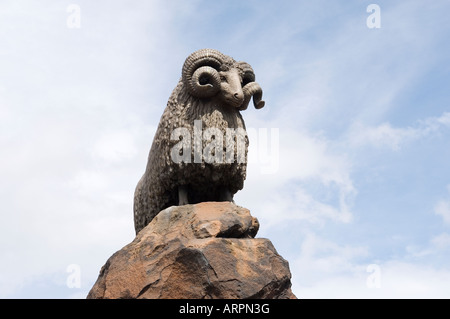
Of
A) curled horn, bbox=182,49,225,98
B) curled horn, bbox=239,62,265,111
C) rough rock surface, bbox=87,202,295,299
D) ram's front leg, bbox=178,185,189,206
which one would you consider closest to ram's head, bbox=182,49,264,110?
curled horn, bbox=182,49,225,98

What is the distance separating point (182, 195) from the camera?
892cm

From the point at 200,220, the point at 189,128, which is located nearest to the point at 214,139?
the point at 189,128

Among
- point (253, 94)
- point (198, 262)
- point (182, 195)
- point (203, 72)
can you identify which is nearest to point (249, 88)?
point (253, 94)

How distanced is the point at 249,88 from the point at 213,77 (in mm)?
692

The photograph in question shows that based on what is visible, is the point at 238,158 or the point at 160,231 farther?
the point at 238,158

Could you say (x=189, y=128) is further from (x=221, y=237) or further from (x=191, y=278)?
(x=191, y=278)

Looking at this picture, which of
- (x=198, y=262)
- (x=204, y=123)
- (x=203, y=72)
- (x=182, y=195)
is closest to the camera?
(x=198, y=262)

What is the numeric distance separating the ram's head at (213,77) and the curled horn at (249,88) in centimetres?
15

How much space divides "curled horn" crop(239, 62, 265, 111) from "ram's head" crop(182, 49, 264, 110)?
15cm

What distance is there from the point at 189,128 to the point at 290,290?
2.78m

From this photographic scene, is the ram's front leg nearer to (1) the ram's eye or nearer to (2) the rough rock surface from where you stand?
(2) the rough rock surface

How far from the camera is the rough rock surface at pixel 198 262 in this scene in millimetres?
7129

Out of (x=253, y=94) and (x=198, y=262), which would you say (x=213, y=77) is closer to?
(x=253, y=94)
